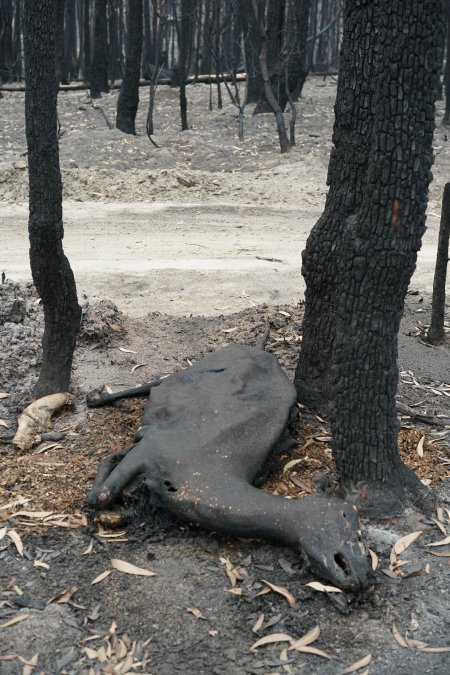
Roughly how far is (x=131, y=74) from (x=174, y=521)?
48.2ft

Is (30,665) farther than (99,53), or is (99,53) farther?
(99,53)

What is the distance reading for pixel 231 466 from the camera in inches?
148

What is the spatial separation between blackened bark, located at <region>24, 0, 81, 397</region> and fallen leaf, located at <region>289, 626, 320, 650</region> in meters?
2.46

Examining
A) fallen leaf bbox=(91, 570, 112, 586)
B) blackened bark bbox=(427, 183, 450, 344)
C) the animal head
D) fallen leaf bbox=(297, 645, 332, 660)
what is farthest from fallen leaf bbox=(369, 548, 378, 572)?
blackened bark bbox=(427, 183, 450, 344)

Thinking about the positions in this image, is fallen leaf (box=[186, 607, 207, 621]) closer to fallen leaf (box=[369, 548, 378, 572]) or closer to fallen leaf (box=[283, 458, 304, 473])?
fallen leaf (box=[369, 548, 378, 572])

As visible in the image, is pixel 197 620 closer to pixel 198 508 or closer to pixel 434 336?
pixel 198 508

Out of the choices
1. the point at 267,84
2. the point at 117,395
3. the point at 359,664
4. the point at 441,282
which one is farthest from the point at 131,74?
the point at 359,664

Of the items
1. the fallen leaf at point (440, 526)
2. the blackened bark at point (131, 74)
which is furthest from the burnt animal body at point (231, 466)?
the blackened bark at point (131, 74)

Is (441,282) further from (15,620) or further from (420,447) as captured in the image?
(15,620)

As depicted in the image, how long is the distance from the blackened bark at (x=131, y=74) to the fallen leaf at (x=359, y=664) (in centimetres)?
1539

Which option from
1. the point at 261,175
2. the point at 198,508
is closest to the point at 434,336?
A: the point at 198,508

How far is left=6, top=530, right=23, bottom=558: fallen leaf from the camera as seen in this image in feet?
11.8

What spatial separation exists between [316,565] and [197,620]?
537 millimetres

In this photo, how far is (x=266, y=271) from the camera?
8.80 m
